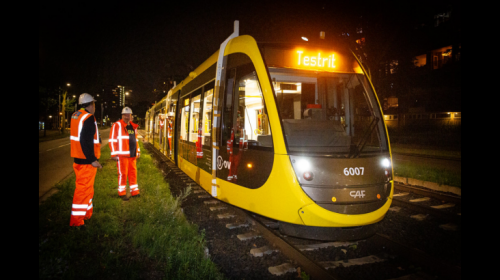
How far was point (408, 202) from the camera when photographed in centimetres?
625

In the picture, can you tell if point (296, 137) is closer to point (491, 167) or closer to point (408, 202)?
point (491, 167)

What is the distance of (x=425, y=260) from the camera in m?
3.64

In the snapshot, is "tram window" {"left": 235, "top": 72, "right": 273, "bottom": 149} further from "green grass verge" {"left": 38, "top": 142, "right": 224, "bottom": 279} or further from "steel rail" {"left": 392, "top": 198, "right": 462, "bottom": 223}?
"steel rail" {"left": 392, "top": 198, "right": 462, "bottom": 223}

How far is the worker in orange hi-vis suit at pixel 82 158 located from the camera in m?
4.50

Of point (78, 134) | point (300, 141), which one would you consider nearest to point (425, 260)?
Answer: point (300, 141)

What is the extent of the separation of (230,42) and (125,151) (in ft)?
10.6

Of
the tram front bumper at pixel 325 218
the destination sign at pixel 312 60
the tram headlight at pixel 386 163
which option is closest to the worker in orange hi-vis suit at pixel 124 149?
the destination sign at pixel 312 60

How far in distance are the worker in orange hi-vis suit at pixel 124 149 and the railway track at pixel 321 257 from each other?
8.42ft

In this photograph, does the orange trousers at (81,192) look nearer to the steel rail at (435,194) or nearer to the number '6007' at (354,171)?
the number '6007' at (354,171)

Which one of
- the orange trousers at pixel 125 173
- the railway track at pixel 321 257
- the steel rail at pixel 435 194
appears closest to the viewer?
the railway track at pixel 321 257

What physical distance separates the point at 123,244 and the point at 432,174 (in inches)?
337

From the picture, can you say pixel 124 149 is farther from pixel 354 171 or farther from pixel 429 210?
pixel 429 210

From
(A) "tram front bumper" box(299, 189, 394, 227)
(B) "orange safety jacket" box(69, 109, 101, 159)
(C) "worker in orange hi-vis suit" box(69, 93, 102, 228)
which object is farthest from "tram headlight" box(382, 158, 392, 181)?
(B) "orange safety jacket" box(69, 109, 101, 159)

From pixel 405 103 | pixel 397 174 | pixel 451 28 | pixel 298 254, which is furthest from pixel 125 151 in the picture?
pixel 451 28
